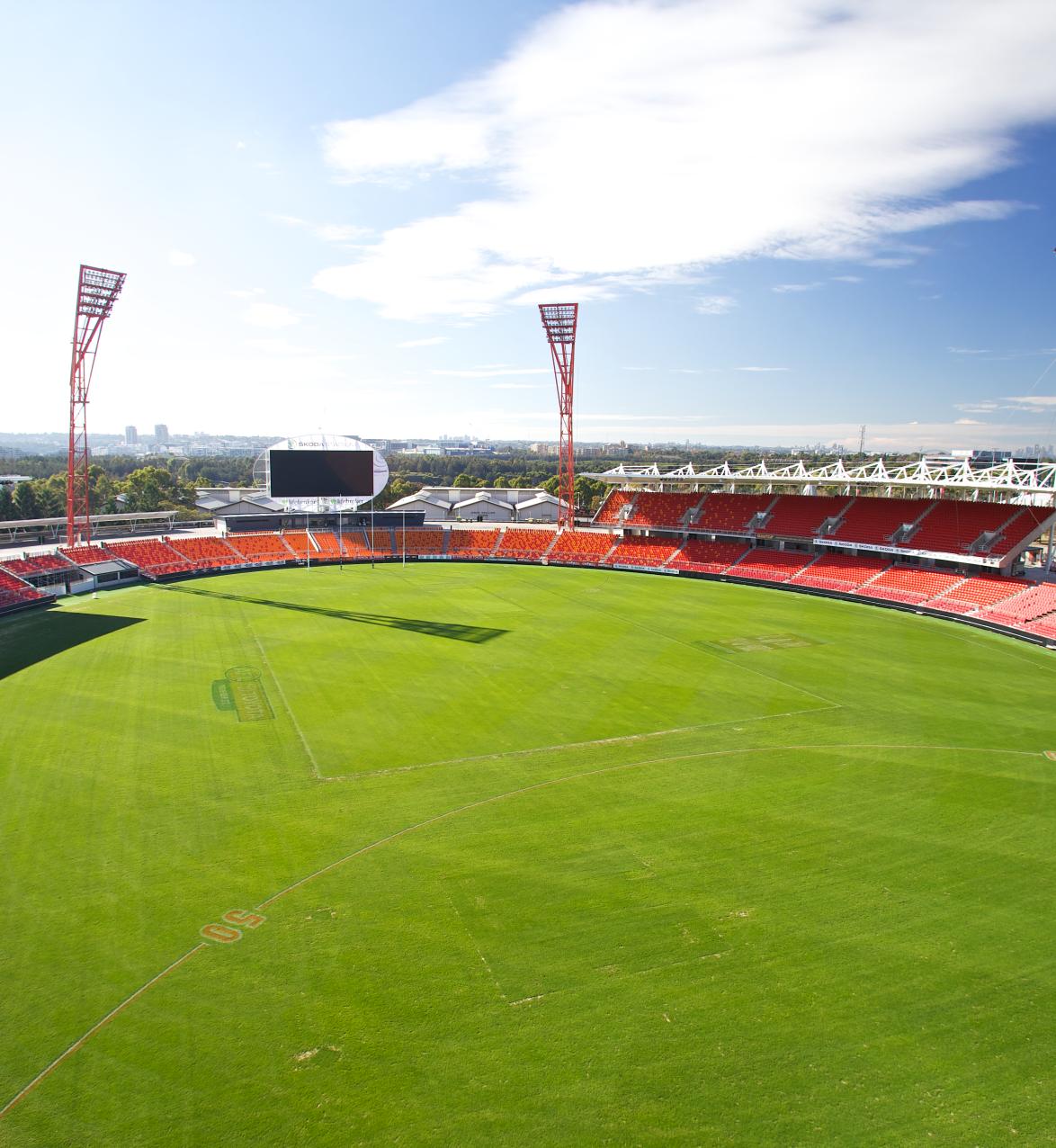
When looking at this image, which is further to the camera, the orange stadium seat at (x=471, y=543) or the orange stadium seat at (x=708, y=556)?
the orange stadium seat at (x=471, y=543)

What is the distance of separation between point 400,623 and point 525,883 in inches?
1093

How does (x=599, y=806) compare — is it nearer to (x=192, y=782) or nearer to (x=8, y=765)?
(x=192, y=782)

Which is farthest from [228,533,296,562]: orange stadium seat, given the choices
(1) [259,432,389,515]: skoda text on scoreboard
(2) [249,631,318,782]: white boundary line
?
(2) [249,631,318,782]: white boundary line

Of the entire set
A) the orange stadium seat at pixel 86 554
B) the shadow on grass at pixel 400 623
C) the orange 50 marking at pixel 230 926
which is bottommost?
the orange 50 marking at pixel 230 926

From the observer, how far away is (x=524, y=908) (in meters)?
15.3

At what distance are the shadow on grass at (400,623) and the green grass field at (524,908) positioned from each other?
25.3ft

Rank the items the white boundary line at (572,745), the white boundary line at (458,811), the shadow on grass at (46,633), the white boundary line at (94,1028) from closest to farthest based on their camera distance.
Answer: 1. the white boundary line at (94,1028)
2. the white boundary line at (458,811)
3. the white boundary line at (572,745)
4. the shadow on grass at (46,633)

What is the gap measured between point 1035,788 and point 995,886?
6.83 meters

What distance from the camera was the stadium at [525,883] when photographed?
10.9m

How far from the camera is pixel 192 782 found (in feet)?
69.1

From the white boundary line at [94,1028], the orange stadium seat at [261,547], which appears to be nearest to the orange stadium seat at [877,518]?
the orange stadium seat at [261,547]

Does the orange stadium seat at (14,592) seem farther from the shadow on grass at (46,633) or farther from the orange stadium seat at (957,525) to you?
the orange stadium seat at (957,525)

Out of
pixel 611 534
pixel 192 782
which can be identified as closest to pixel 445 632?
pixel 192 782

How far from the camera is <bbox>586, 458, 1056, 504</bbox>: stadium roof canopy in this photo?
132ft
